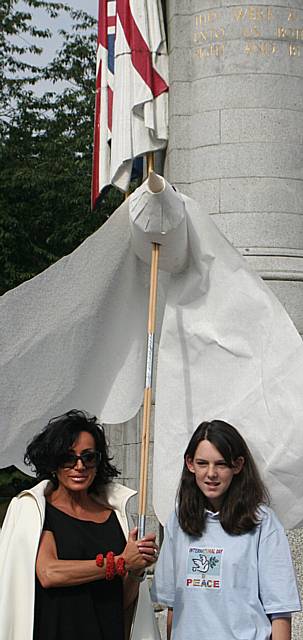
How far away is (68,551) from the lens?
175 inches

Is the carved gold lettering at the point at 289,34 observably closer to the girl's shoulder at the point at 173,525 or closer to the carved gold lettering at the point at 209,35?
the carved gold lettering at the point at 209,35

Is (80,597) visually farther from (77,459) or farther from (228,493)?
(228,493)

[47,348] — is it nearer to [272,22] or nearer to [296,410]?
[296,410]

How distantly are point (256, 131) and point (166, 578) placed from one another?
4694 mm

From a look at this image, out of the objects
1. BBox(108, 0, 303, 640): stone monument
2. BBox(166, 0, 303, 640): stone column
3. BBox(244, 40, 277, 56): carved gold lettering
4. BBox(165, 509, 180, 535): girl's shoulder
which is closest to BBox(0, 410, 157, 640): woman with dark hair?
BBox(165, 509, 180, 535): girl's shoulder

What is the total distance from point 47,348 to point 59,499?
0.93 m

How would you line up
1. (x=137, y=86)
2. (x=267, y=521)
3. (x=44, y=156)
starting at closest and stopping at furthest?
1. (x=267, y=521)
2. (x=137, y=86)
3. (x=44, y=156)

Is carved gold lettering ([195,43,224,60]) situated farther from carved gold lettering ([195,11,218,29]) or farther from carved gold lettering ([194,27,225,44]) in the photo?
carved gold lettering ([195,11,218,29])

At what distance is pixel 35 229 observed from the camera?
61.8ft

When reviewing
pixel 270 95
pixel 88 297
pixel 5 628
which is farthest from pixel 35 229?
pixel 5 628

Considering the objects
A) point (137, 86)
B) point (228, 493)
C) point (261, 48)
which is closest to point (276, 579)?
point (228, 493)

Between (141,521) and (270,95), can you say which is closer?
(141,521)

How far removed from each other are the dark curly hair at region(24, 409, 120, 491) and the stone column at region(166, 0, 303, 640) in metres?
3.94

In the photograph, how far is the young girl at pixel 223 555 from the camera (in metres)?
4.38
